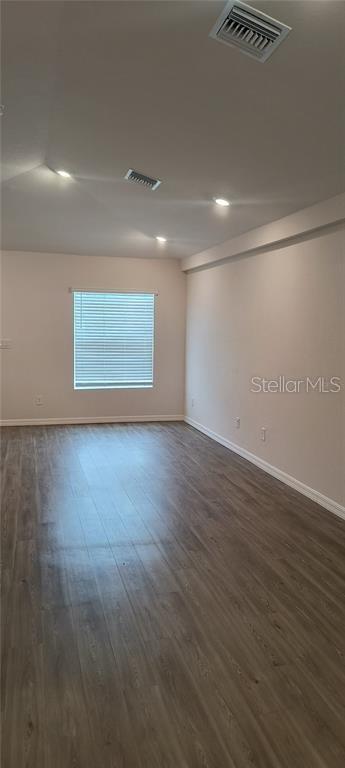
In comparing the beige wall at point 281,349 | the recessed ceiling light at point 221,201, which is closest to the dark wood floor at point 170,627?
the beige wall at point 281,349

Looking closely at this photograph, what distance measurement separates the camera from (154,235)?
19.7 feet

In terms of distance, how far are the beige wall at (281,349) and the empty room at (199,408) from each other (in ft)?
0.09

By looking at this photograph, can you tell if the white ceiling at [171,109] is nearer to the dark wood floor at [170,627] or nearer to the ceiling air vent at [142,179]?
the ceiling air vent at [142,179]

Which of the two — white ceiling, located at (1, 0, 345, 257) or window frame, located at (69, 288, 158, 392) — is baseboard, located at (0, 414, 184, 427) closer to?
window frame, located at (69, 288, 158, 392)

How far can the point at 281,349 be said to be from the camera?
4629 mm

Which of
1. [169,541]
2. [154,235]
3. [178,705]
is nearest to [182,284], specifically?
[154,235]

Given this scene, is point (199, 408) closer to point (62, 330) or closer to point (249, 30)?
point (62, 330)

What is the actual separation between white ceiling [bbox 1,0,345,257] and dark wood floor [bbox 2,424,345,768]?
2569 mm

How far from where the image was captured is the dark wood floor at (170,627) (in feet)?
5.64

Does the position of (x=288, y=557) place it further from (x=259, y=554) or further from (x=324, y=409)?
(x=324, y=409)

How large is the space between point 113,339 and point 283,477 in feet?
11.9

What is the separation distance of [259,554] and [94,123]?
3.04 metres

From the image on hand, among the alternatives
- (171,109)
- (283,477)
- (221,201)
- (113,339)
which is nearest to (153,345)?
(113,339)

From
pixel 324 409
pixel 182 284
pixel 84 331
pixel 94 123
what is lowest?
pixel 324 409
